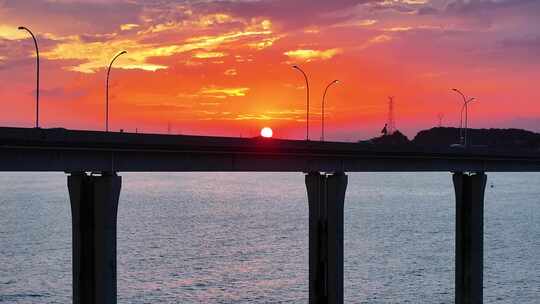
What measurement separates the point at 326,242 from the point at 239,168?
710 cm

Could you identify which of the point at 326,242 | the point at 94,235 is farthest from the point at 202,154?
the point at 326,242

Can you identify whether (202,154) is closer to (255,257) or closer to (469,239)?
(469,239)

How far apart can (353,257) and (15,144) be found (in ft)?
226

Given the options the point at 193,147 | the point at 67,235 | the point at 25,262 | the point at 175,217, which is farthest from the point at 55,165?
the point at 175,217

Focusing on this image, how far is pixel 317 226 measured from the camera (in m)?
46.0

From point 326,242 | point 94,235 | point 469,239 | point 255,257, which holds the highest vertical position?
point 94,235

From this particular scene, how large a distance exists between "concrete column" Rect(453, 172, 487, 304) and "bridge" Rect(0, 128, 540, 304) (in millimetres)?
73

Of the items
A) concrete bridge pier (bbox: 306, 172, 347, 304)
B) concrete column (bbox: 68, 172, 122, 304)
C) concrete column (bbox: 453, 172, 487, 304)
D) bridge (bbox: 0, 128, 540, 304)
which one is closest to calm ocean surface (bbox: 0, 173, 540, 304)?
concrete column (bbox: 453, 172, 487, 304)

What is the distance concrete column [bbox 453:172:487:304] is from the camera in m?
55.3

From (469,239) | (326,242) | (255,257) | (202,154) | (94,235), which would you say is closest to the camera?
(94,235)

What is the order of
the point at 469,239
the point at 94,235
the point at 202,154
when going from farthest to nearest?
the point at 469,239 < the point at 202,154 < the point at 94,235

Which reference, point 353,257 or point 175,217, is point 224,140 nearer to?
point 353,257

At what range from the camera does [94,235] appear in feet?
116

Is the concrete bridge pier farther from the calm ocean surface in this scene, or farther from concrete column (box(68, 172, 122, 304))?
the calm ocean surface
